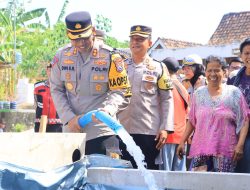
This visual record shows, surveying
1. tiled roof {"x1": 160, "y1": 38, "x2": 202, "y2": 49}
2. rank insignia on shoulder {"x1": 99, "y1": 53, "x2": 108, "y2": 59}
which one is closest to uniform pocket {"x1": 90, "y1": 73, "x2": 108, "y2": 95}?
rank insignia on shoulder {"x1": 99, "y1": 53, "x2": 108, "y2": 59}

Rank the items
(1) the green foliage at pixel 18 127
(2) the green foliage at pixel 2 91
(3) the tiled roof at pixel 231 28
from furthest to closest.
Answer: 1. (3) the tiled roof at pixel 231 28
2. (2) the green foliage at pixel 2 91
3. (1) the green foliage at pixel 18 127

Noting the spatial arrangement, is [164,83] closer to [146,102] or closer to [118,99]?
[146,102]

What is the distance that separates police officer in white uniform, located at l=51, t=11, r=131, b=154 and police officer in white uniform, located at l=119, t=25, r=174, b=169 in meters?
0.54

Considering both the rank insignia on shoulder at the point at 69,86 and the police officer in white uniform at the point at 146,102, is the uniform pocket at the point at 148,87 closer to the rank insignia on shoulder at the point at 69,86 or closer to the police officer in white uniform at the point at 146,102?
the police officer in white uniform at the point at 146,102

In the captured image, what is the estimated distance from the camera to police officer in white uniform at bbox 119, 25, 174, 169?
434 centimetres

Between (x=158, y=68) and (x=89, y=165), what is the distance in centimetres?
194

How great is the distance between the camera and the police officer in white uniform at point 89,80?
12.0 ft

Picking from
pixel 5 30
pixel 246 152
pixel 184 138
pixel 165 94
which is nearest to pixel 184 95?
pixel 165 94

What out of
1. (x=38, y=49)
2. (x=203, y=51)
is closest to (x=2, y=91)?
(x=38, y=49)

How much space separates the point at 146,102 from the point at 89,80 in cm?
77

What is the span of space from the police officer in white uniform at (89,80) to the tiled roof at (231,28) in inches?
734

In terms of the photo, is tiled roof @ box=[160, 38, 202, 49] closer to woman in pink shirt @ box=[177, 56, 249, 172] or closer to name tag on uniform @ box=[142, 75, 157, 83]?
name tag on uniform @ box=[142, 75, 157, 83]

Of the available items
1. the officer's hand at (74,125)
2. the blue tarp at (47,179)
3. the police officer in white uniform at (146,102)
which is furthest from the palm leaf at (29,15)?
the blue tarp at (47,179)

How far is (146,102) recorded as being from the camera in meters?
4.36
